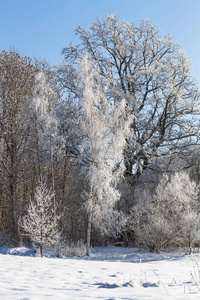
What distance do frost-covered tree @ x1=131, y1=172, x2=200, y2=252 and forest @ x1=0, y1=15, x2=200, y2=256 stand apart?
0.08 meters

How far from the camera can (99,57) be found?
19.3 metres

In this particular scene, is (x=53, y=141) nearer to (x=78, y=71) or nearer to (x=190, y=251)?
(x=78, y=71)

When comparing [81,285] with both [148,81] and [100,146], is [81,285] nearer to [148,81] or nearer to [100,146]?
[100,146]

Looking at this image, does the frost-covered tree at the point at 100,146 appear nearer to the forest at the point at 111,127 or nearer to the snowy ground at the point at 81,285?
the forest at the point at 111,127

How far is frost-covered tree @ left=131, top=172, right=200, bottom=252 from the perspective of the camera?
12.9 m

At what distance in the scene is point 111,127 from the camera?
556 inches

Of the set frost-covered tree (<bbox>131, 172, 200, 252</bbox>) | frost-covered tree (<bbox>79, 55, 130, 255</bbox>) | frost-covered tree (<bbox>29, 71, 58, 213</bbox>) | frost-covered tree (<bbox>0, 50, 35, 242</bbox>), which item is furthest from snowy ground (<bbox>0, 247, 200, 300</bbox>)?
frost-covered tree (<bbox>0, 50, 35, 242</bbox>)

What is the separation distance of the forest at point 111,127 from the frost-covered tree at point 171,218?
0.28 ft

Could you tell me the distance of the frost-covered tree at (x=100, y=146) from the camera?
13.6 m

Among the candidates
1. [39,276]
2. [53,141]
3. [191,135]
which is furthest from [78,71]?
[39,276]

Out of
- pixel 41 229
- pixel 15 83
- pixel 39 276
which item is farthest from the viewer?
pixel 15 83

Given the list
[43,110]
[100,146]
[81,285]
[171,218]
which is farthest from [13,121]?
[81,285]

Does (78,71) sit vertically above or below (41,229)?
above

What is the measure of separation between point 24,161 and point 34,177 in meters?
1.92
